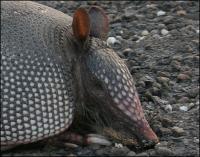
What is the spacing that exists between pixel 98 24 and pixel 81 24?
382mm

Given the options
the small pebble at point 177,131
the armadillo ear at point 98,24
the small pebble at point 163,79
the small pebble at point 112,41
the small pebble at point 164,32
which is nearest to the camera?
the armadillo ear at point 98,24

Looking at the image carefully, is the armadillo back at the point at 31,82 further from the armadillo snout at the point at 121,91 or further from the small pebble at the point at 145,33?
the small pebble at the point at 145,33

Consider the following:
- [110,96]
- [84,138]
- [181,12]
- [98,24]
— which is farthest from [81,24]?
[181,12]

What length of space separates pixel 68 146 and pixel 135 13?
16.2 feet

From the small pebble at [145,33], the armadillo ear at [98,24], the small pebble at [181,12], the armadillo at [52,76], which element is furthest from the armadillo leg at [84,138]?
the small pebble at [181,12]

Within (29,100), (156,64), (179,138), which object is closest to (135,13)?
(156,64)

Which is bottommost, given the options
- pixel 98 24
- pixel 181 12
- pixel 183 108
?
pixel 183 108

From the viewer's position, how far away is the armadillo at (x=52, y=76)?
17.3ft

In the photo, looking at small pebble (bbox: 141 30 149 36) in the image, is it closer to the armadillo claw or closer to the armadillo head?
the armadillo head

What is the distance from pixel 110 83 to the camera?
5.46 metres

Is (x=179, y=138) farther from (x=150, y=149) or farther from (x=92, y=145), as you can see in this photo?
(x=92, y=145)

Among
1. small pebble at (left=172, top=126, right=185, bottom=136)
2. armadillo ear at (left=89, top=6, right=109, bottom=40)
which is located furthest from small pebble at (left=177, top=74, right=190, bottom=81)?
armadillo ear at (left=89, top=6, right=109, bottom=40)

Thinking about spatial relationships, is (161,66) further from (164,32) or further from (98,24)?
(98,24)

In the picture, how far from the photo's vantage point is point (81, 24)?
18.1 feet
